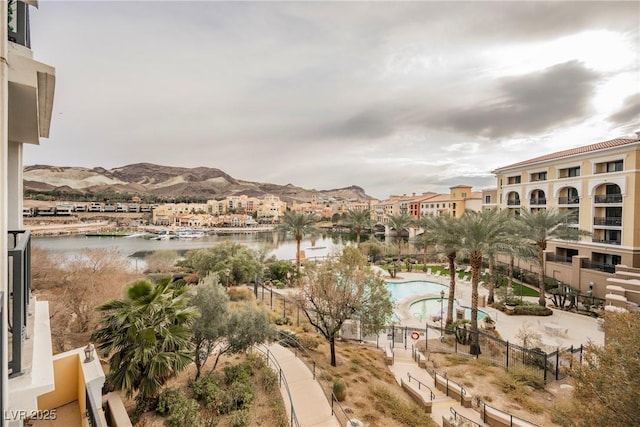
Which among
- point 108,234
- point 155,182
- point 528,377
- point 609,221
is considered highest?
point 155,182

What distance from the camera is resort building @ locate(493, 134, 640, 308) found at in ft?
67.7

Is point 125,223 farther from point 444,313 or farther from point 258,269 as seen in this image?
point 444,313

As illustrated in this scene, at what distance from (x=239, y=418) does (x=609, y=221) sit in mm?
29493

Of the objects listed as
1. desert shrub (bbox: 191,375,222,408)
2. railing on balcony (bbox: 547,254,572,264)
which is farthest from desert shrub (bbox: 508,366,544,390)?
railing on balcony (bbox: 547,254,572,264)

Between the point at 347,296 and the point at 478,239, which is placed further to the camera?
the point at 478,239

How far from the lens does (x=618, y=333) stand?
23.0 ft

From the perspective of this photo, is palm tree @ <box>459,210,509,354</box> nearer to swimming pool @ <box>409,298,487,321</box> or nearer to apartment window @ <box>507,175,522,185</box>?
swimming pool @ <box>409,298,487,321</box>

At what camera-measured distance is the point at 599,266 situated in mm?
22031

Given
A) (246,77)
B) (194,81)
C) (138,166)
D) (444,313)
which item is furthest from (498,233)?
(138,166)

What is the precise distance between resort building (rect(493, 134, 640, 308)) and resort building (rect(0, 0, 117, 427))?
23.1 meters

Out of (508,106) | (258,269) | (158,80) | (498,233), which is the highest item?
(158,80)

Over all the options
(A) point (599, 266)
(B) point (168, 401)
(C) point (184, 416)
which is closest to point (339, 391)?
(C) point (184, 416)

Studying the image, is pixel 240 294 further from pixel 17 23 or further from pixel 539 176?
pixel 539 176

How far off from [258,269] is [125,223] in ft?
198
